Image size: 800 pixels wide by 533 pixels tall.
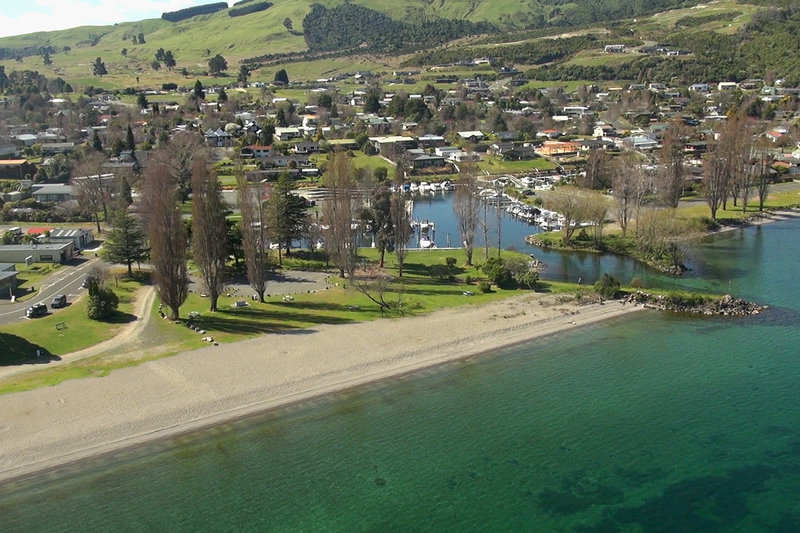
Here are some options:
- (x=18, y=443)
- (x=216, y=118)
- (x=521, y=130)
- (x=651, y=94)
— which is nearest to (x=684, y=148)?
(x=521, y=130)

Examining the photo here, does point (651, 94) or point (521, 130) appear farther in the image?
point (651, 94)

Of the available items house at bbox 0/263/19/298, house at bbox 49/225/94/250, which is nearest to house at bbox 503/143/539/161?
house at bbox 49/225/94/250

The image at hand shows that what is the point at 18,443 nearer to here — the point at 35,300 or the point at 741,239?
the point at 35,300

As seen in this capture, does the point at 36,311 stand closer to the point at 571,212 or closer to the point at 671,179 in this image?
the point at 571,212

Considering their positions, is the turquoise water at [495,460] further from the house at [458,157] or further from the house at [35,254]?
the house at [458,157]

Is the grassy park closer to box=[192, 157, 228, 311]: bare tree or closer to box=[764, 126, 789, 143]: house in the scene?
box=[192, 157, 228, 311]: bare tree

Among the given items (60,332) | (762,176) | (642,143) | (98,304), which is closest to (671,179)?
(762,176)

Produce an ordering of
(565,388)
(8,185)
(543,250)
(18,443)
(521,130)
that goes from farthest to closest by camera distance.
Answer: (521,130) < (8,185) < (543,250) < (565,388) < (18,443)

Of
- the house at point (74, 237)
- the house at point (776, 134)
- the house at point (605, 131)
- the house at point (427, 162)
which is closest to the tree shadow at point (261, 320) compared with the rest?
the house at point (74, 237)
